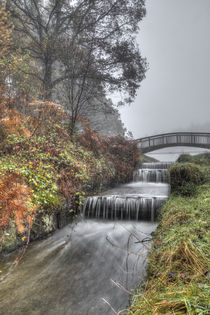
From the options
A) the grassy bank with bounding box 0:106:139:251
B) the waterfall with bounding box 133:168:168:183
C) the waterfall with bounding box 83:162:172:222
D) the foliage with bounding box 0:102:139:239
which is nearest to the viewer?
the grassy bank with bounding box 0:106:139:251

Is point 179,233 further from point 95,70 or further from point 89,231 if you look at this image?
point 95,70

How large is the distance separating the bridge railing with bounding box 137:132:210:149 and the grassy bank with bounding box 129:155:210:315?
57.6 ft

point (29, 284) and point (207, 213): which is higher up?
point (207, 213)

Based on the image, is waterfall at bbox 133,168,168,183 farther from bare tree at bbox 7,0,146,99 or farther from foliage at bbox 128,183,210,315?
foliage at bbox 128,183,210,315

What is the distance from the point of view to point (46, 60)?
922 centimetres

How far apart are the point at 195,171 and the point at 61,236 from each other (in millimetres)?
4215

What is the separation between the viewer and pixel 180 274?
1.76 m

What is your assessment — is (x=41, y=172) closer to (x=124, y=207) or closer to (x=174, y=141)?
(x=124, y=207)

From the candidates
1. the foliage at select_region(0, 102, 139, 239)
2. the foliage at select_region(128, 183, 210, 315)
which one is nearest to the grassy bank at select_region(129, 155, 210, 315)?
the foliage at select_region(128, 183, 210, 315)

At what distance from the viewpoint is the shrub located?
16.8 feet

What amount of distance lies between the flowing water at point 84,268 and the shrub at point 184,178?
0.67 m

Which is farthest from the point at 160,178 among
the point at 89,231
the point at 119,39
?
the point at 119,39

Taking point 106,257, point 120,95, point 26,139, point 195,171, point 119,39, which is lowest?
point 106,257

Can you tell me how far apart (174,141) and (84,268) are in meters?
20.3
